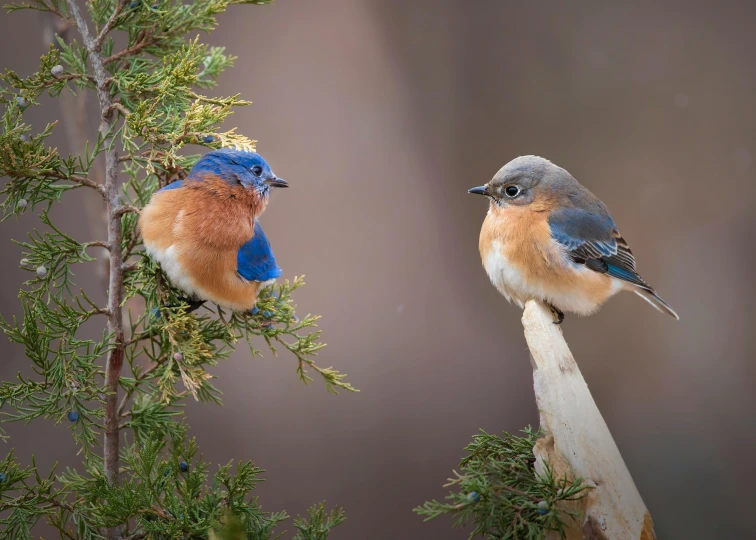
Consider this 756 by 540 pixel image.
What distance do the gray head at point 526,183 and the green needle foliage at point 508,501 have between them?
0.76 metres

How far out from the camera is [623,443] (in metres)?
2.61

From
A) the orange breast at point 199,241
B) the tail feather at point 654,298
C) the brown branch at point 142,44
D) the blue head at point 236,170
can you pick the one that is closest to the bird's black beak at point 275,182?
the blue head at point 236,170

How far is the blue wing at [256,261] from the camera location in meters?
1.42

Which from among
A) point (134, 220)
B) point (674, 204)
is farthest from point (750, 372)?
point (134, 220)

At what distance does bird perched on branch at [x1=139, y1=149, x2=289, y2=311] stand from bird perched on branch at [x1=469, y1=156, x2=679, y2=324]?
23.3 inches

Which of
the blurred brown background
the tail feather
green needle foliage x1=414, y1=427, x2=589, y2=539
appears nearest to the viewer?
green needle foliage x1=414, y1=427, x2=589, y2=539

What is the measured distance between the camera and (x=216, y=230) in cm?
139

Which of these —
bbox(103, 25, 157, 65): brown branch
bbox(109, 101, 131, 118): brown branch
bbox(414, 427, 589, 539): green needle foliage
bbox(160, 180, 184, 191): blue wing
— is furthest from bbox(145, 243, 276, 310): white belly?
bbox(414, 427, 589, 539): green needle foliage

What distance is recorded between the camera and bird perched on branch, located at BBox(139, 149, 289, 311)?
1329 mm

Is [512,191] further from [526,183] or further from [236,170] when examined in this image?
[236,170]

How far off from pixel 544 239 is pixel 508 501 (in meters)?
0.81

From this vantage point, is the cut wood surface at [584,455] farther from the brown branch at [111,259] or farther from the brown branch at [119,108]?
the brown branch at [119,108]

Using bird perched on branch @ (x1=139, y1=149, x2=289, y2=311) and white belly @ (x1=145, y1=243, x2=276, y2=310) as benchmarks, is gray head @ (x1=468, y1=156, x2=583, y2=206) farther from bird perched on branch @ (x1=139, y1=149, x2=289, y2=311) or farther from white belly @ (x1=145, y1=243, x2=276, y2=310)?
white belly @ (x1=145, y1=243, x2=276, y2=310)

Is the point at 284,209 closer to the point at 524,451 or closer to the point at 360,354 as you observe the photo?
the point at 360,354
